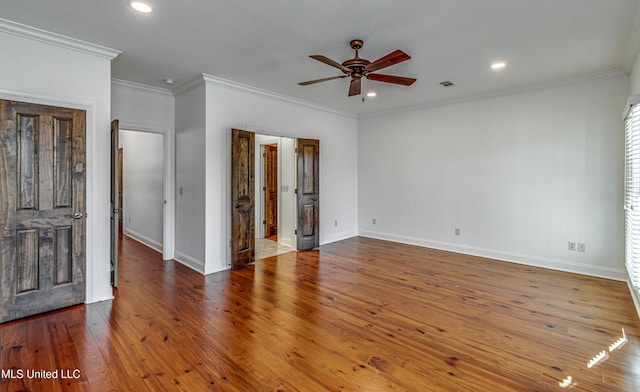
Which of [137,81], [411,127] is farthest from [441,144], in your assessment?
[137,81]

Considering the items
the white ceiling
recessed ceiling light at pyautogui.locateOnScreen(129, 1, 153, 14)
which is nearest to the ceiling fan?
the white ceiling

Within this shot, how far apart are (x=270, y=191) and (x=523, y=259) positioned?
5.17 m

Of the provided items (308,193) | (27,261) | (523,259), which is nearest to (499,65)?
(523,259)

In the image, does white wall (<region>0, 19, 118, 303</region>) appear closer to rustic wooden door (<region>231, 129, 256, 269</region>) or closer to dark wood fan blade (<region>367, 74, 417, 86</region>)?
rustic wooden door (<region>231, 129, 256, 269</region>)

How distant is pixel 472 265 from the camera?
4.84 metres

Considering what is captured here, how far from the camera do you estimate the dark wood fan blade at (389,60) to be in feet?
8.99

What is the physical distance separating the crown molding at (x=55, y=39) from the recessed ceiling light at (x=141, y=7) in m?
1.08

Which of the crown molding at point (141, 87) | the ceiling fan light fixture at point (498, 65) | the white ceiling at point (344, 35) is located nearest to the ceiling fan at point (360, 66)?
the white ceiling at point (344, 35)

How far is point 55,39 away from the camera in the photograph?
3.12 meters

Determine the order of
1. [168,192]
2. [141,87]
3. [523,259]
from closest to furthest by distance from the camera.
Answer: [141,87] < [523,259] < [168,192]

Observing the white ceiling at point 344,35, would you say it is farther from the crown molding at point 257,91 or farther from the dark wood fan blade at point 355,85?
the dark wood fan blade at point 355,85

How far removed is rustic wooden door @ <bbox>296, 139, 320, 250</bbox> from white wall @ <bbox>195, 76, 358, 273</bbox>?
31 centimetres

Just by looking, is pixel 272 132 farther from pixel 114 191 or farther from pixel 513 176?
pixel 513 176

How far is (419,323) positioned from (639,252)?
2.21 m
